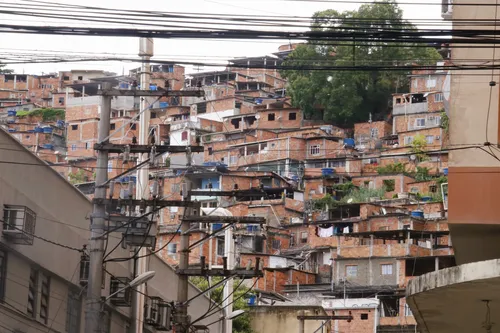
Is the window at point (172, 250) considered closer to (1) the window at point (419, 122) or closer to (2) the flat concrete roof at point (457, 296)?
(1) the window at point (419, 122)

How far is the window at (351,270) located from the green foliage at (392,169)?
2931cm

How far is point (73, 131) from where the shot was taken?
139750 mm

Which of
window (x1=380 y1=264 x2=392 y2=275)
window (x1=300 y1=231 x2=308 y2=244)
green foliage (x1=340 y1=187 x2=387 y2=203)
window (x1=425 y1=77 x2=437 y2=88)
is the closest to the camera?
window (x1=380 y1=264 x2=392 y2=275)

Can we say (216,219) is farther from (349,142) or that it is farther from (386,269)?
(349,142)

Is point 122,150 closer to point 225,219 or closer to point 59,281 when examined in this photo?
point 59,281

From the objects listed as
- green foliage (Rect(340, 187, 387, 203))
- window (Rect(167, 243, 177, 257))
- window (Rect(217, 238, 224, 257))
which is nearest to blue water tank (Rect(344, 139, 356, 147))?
green foliage (Rect(340, 187, 387, 203))

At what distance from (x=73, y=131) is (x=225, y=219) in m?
107

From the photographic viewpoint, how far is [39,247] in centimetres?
2853

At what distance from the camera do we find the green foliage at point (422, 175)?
111312 millimetres

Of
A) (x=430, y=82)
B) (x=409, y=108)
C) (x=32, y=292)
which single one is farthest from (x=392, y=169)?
(x=32, y=292)

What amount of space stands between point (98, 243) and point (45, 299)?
536 cm

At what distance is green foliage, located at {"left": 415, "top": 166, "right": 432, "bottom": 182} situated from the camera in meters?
111

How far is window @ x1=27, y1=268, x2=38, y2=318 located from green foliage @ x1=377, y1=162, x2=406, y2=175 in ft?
286

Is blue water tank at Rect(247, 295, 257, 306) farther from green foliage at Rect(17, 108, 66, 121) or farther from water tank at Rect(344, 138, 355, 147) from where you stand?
green foliage at Rect(17, 108, 66, 121)
